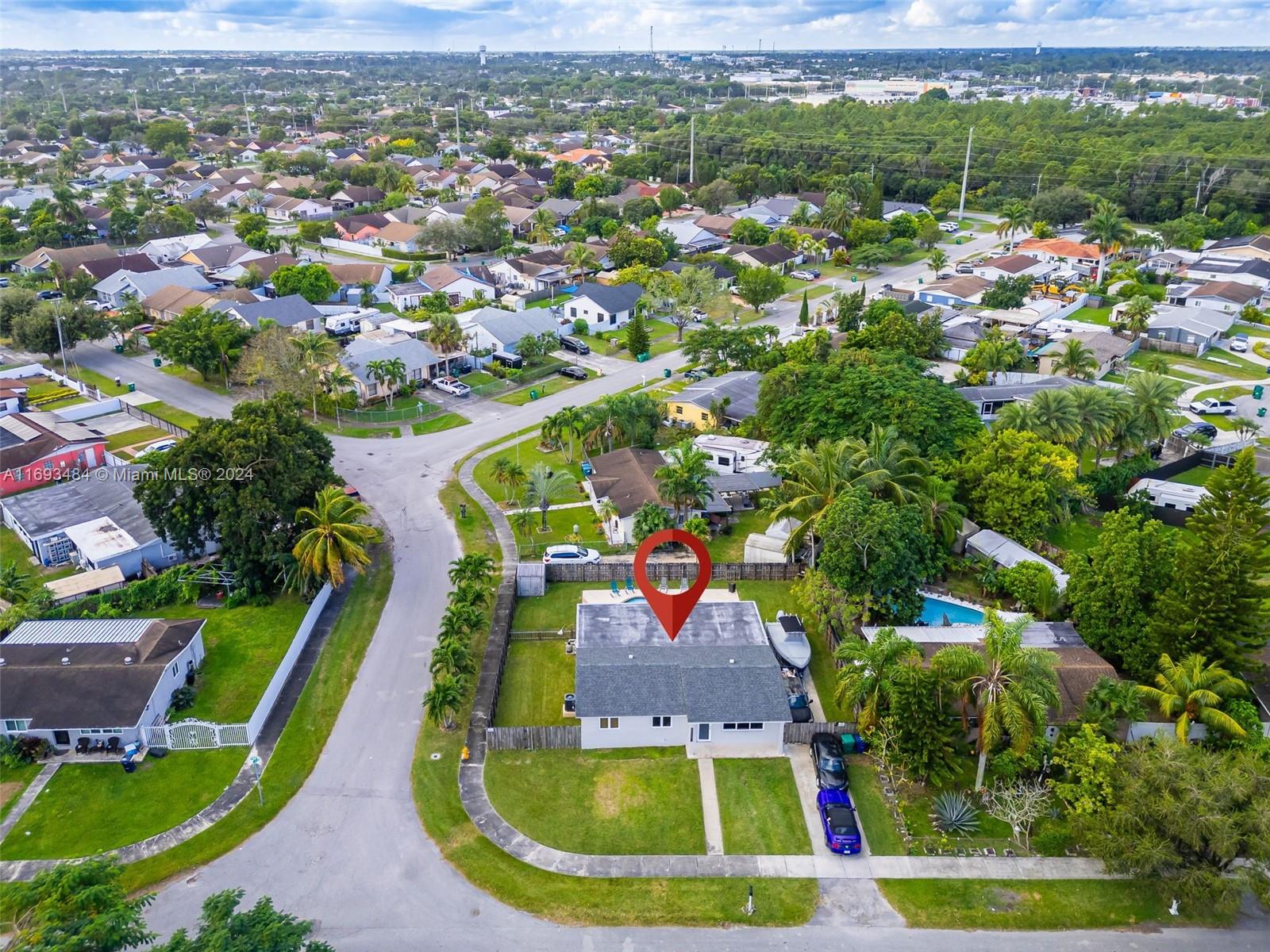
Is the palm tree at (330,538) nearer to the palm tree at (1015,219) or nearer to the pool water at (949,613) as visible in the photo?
the pool water at (949,613)

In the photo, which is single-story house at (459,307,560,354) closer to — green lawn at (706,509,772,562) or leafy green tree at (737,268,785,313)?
leafy green tree at (737,268,785,313)

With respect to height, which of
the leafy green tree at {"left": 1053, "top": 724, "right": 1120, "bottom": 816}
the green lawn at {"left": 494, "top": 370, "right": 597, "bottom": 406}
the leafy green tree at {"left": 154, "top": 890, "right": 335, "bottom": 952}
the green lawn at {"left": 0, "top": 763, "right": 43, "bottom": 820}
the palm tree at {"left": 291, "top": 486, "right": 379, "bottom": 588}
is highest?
the leafy green tree at {"left": 154, "top": 890, "right": 335, "bottom": 952}

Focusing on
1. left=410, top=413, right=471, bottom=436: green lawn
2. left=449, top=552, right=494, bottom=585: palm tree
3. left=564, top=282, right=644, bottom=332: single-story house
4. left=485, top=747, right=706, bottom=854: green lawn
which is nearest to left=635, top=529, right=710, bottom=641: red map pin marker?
left=485, top=747, right=706, bottom=854: green lawn

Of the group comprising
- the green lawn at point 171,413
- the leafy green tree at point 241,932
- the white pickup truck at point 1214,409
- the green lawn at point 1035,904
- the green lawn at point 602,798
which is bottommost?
the white pickup truck at point 1214,409

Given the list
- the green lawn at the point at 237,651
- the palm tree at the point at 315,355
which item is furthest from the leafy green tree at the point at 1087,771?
the palm tree at the point at 315,355

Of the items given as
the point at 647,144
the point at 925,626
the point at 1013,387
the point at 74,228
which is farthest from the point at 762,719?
the point at 647,144
